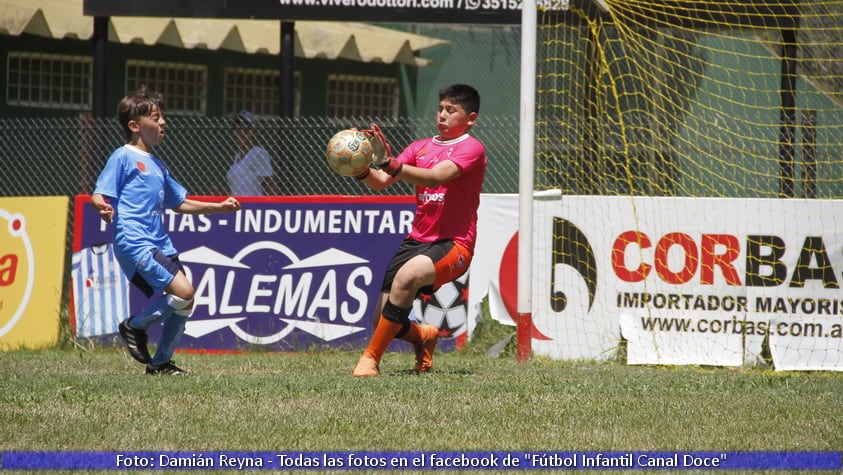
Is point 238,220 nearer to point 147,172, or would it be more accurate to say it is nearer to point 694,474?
point 147,172

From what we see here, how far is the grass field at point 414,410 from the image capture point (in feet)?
16.0

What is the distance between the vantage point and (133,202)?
23.9 ft

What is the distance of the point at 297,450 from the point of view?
4.66 m

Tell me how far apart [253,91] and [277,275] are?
386 inches

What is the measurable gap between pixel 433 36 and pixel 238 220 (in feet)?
35.6

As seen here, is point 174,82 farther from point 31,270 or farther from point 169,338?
point 169,338

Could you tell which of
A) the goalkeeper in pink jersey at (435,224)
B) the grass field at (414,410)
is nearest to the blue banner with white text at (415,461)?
the grass field at (414,410)

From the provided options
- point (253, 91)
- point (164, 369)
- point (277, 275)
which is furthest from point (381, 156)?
point (253, 91)

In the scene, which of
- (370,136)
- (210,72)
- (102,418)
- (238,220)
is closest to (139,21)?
(210,72)

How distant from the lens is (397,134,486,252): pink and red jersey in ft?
23.7

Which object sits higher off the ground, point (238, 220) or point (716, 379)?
point (238, 220)

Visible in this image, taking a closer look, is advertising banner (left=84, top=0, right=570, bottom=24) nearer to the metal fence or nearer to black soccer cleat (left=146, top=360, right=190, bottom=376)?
the metal fence

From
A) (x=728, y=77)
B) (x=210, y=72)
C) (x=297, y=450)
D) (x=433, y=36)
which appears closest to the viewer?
(x=297, y=450)

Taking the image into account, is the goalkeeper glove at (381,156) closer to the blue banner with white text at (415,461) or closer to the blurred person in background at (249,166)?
the blue banner with white text at (415,461)
